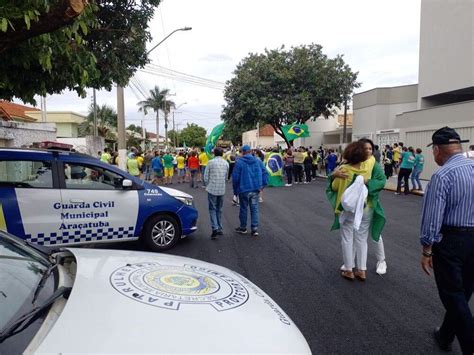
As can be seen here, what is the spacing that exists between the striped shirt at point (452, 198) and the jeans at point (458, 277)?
3.9 inches

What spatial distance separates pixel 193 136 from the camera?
3639 inches

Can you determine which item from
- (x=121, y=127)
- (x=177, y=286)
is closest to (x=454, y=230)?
(x=177, y=286)

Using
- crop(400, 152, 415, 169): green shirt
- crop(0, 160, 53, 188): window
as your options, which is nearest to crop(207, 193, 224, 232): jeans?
crop(0, 160, 53, 188): window

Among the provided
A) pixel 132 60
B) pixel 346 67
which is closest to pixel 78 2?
pixel 132 60

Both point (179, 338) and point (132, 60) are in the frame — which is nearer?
point (179, 338)

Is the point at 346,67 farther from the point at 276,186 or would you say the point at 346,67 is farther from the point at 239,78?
the point at 276,186

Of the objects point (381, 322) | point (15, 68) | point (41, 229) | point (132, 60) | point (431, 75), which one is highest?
point (431, 75)

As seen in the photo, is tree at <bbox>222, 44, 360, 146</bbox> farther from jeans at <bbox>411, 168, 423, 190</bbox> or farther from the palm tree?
the palm tree

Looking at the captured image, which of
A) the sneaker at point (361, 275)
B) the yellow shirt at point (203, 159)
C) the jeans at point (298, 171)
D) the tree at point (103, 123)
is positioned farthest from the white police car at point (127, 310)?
the tree at point (103, 123)

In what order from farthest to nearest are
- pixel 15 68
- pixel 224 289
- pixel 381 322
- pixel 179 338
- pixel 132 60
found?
pixel 132 60 < pixel 15 68 < pixel 381 322 < pixel 224 289 < pixel 179 338

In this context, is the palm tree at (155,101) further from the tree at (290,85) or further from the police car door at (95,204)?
the police car door at (95,204)

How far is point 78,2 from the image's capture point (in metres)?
3.03

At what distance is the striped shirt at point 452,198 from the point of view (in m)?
2.75

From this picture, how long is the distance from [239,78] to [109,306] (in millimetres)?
27598
